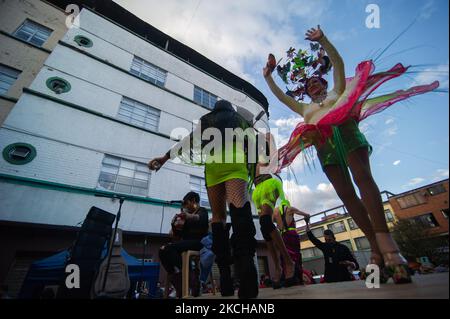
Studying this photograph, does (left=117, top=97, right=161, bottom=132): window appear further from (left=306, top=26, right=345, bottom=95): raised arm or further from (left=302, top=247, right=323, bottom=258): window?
(left=302, top=247, right=323, bottom=258): window

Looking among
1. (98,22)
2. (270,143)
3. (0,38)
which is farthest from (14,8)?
(270,143)

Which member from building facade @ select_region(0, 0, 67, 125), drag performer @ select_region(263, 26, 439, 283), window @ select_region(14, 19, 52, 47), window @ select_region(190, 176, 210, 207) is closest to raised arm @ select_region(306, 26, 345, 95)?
drag performer @ select_region(263, 26, 439, 283)

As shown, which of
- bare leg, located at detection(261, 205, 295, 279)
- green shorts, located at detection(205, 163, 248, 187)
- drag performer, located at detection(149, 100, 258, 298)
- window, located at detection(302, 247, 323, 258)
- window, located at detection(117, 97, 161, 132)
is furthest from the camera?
window, located at detection(302, 247, 323, 258)

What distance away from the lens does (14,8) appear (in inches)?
429

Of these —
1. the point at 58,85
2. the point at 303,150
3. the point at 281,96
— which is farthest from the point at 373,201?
the point at 58,85

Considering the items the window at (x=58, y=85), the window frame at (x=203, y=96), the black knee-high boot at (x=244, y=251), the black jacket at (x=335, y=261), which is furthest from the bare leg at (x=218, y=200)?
the window frame at (x=203, y=96)

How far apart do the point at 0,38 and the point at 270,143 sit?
14.4 meters

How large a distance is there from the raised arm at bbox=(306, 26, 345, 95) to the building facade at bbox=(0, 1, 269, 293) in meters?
8.31

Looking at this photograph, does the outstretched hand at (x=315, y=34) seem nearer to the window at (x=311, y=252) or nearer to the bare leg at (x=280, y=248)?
the bare leg at (x=280, y=248)

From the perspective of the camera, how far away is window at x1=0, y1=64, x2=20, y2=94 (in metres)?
8.91

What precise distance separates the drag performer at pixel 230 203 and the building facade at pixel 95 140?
725cm

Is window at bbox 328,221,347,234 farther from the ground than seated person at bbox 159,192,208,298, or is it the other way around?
window at bbox 328,221,347,234

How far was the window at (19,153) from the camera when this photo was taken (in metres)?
6.96

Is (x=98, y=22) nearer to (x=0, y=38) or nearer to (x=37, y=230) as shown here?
(x=0, y=38)
